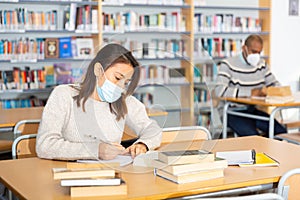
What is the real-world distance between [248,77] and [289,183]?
3.38 metres

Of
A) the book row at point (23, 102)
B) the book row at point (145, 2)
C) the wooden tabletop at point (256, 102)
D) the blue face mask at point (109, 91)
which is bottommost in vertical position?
the book row at point (23, 102)

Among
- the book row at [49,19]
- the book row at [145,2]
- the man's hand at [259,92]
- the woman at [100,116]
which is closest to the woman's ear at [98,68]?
the woman at [100,116]

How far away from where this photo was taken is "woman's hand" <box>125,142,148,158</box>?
227 cm

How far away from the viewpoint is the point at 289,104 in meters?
4.52

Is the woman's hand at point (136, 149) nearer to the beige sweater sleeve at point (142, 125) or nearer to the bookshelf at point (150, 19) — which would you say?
the beige sweater sleeve at point (142, 125)

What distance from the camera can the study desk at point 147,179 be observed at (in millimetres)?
1869

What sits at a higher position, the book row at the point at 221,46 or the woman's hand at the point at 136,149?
the book row at the point at 221,46

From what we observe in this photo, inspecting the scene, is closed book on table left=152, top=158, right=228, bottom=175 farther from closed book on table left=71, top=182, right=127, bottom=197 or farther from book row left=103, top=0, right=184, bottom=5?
book row left=103, top=0, right=184, bottom=5

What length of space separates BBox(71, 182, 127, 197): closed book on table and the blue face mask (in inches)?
18.4

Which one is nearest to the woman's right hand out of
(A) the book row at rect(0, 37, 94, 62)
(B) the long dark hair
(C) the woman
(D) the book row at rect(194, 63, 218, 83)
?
(C) the woman

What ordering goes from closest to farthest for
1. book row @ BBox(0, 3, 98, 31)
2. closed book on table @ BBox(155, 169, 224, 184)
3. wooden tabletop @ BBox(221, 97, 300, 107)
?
1. closed book on table @ BBox(155, 169, 224, 184)
2. wooden tabletop @ BBox(221, 97, 300, 107)
3. book row @ BBox(0, 3, 98, 31)

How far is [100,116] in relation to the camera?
2.27m

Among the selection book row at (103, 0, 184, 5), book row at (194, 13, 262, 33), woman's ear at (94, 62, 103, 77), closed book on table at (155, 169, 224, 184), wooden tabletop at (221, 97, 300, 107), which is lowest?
wooden tabletop at (221, 97, 300, 107)

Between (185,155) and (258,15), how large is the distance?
5.17 m
